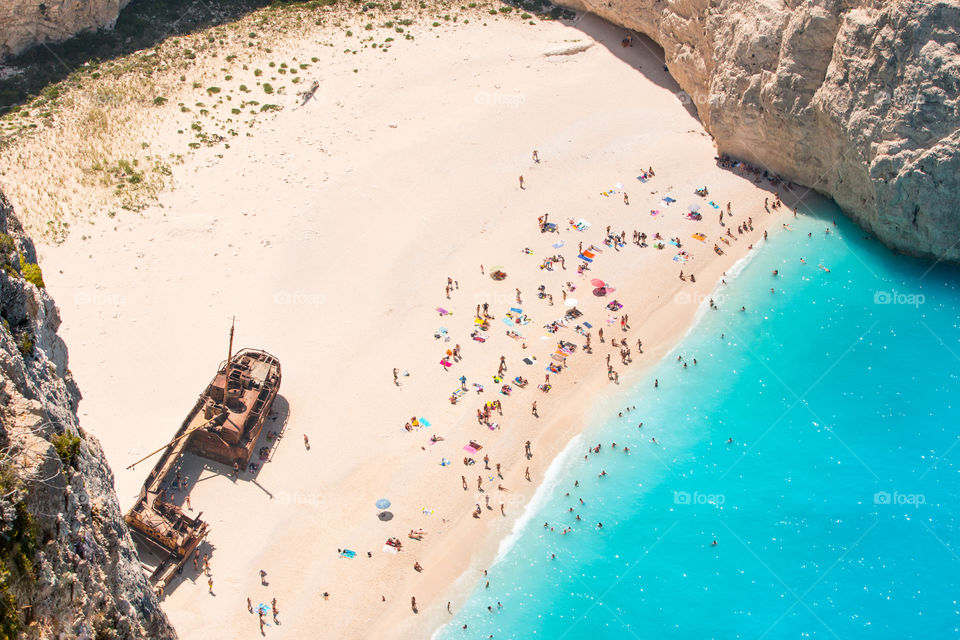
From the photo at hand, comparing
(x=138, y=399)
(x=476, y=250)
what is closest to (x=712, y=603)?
(x=476, y=250)

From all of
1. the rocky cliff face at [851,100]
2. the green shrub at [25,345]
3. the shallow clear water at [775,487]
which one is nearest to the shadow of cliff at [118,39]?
the rocky cliff face at [851,100]

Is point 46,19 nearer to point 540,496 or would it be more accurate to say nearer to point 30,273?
point 540,496

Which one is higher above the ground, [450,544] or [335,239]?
[335,239]

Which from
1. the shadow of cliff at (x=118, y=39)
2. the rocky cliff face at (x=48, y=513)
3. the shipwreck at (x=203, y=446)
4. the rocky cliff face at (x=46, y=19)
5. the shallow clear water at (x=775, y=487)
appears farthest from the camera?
the rocky cliff face at (x=46, y=19)

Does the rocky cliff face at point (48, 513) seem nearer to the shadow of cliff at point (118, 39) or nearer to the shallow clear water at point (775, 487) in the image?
the shallow clear water at point (775, 487)

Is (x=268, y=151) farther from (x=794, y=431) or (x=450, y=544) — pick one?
(x=794, y=431)

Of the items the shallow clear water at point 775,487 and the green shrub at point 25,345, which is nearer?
the green shrub at point 25,345

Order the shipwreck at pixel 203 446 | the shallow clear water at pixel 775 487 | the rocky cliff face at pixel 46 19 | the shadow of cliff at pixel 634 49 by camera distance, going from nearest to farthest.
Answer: the shipwreck at pixel 203 446 < the shallow clear water at pixel 775 487 < the rocky cliff face at pixel 46 19 < the shadow of cliff at pixel 634 49
